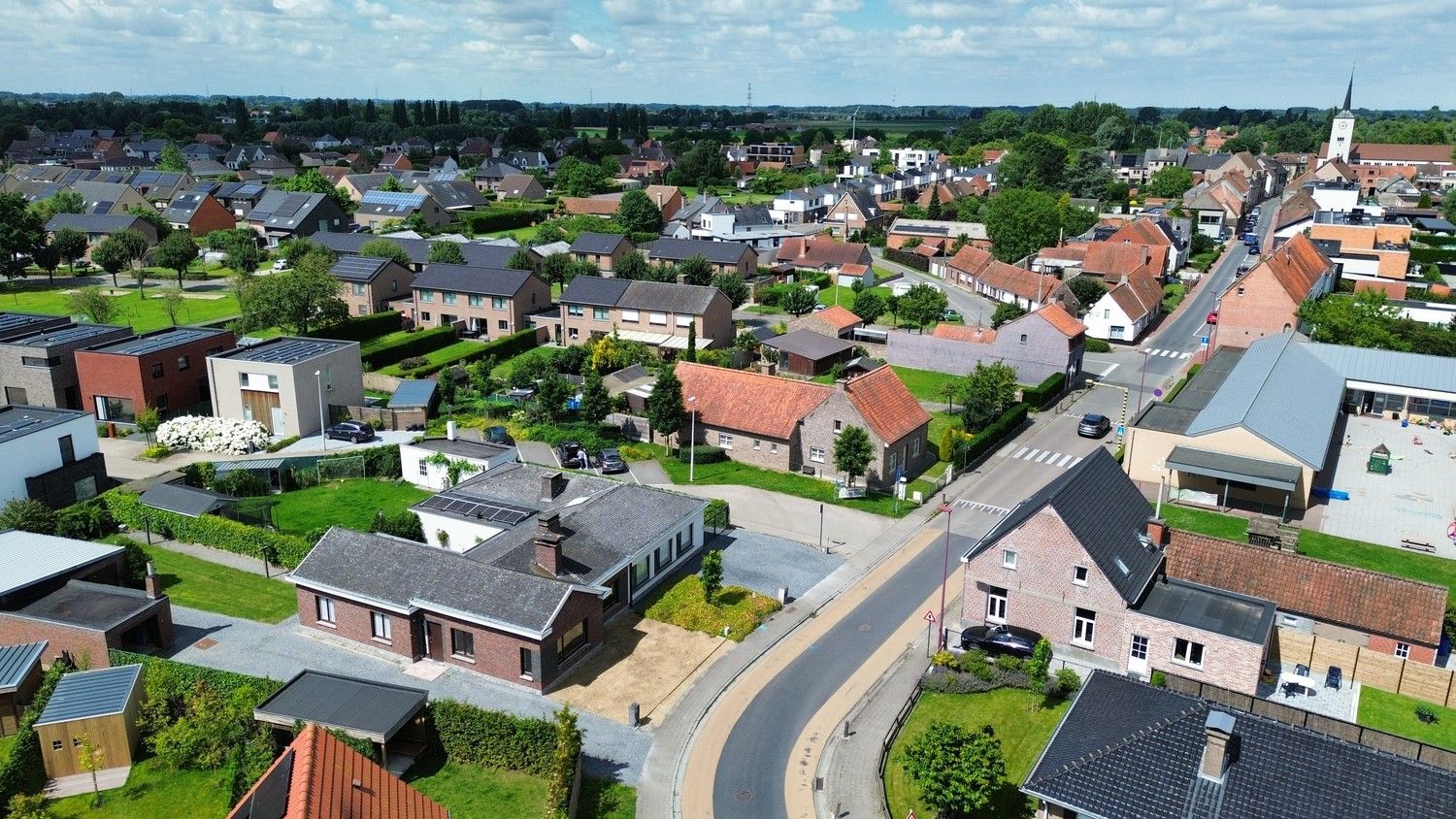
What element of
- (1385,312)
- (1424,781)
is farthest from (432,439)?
(1385,312)

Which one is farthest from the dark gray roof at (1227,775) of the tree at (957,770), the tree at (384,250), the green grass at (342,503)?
the tree at (384,250)

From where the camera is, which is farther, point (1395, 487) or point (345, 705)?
point (1395, 487)

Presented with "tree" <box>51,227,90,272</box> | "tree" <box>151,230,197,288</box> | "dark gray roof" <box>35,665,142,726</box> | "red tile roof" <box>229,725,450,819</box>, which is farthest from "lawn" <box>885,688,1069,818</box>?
"tree" <box>51,227,90,272</box>

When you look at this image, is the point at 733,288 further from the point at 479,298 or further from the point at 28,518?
the point at 28,518

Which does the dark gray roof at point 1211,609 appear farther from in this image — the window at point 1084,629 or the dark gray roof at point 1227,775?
the dark gray roof at point 1227,775

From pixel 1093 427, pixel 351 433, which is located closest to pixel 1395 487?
pixel 1093 427

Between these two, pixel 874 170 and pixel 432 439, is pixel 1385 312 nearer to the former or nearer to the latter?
pixel 432 439
